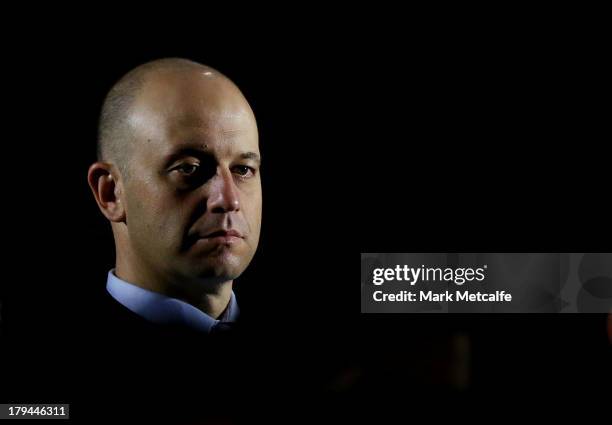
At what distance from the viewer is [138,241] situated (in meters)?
2.31

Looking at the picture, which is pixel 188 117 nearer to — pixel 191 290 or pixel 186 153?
pixel 186 153

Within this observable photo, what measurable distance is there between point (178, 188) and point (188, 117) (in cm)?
18

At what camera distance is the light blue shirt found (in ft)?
7.57

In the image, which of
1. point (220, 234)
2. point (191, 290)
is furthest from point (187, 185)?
point (191, 290)

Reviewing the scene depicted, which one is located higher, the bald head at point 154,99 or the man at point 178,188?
the bald head at point 154,99

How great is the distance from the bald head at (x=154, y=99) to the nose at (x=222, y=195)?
0.51ft

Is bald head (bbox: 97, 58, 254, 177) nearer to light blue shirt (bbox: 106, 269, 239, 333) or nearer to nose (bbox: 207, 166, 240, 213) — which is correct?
nose (bbox: 207, 166, 240, 213)

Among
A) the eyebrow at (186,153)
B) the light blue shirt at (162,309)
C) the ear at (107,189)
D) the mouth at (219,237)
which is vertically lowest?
the light blue shirt at (162,309)

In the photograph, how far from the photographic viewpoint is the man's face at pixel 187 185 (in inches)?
88.4

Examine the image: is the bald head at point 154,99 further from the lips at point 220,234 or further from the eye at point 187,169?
the lips at point 220,234

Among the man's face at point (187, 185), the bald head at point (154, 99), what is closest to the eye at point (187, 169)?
the man's face at point (187, 185)

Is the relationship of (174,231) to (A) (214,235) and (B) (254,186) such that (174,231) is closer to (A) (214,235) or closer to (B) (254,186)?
(A) (214,235)

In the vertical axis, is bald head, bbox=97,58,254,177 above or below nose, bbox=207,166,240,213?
above

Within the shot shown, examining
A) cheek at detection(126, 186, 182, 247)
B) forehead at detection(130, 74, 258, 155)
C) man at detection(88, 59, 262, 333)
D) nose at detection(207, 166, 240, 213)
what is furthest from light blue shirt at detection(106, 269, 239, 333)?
forehead at detection(130, 74, 258, 155)
